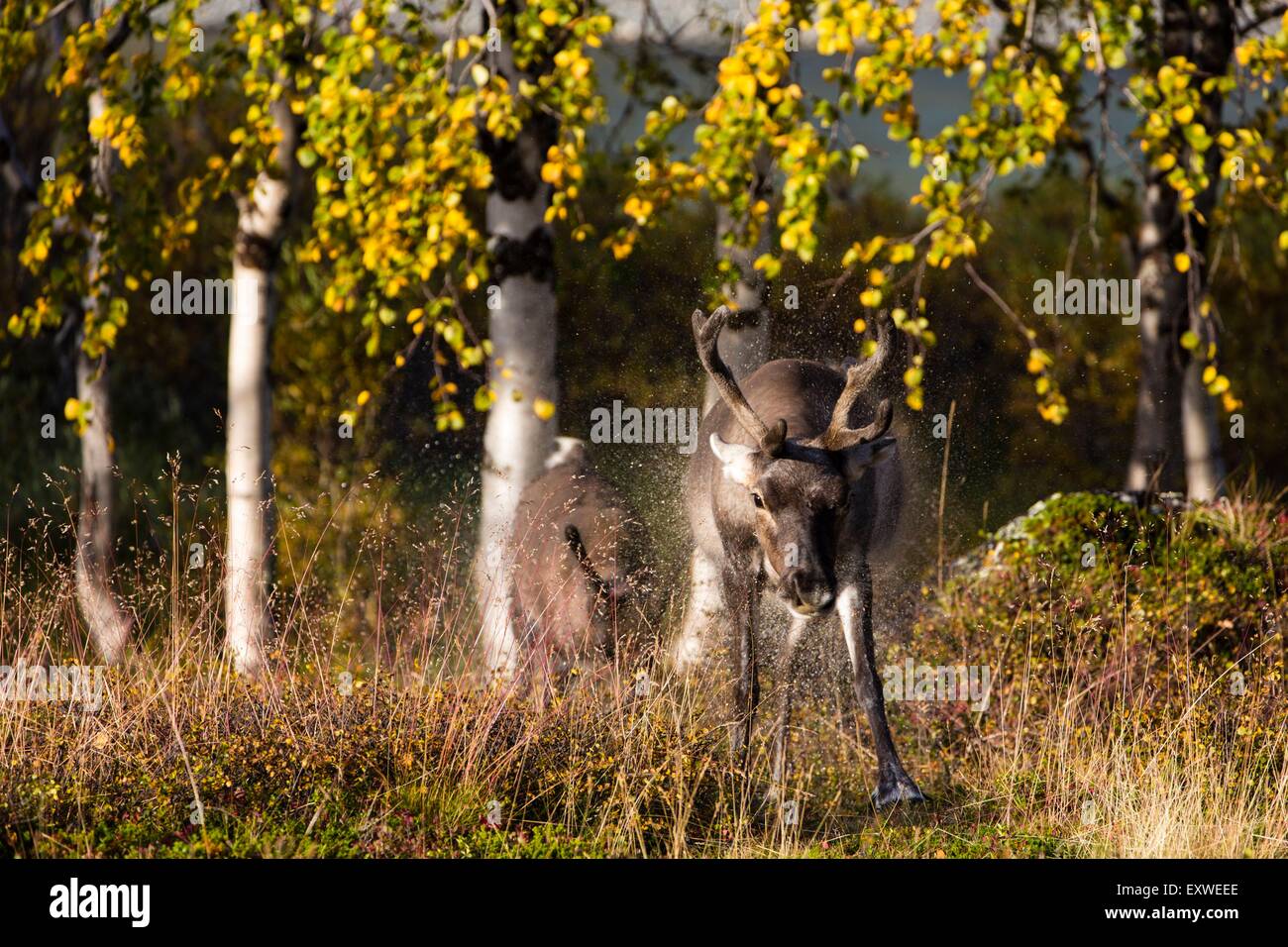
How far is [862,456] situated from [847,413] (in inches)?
8.3

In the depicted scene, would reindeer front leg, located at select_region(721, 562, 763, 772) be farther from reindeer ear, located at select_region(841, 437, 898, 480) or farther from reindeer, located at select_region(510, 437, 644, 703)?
reindeer ear, located at select_region(841, 437, 898, 480)

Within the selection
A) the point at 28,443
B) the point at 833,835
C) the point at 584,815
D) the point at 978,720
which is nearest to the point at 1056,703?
the point at 978,720

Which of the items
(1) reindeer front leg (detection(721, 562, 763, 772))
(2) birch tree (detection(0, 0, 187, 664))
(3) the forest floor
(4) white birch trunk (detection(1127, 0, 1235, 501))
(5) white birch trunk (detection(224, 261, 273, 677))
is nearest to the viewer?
(3) the forest floor

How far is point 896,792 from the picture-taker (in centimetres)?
649

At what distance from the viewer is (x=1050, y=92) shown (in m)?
7.04

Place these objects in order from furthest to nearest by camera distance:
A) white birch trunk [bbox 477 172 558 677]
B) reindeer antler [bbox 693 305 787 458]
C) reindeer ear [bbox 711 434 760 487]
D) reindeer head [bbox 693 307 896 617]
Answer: white birch trunk [bbox 477 172 558 677], reindeer ear [bbox 711 434 760 487], reindeer antler [bbox 693 305 787 458], reindeer head [bbox 693 307 896 617]

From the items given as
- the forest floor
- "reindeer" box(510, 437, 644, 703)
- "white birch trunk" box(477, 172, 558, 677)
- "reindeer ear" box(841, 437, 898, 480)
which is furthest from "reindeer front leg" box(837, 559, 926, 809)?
"white birch trunk" box(477, 172, 558, 677)

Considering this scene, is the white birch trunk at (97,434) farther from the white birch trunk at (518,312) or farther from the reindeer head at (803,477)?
the reindeer head at (803,477)

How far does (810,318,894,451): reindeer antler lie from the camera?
6895mm

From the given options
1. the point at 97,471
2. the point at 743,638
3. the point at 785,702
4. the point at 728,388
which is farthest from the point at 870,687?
the point at 97,471

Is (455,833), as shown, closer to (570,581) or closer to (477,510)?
(570,581)

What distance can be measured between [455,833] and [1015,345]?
409 inches

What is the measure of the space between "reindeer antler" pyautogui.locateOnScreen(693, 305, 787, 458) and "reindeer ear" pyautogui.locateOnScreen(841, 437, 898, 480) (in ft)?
1.06

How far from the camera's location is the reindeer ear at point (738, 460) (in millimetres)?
6984
